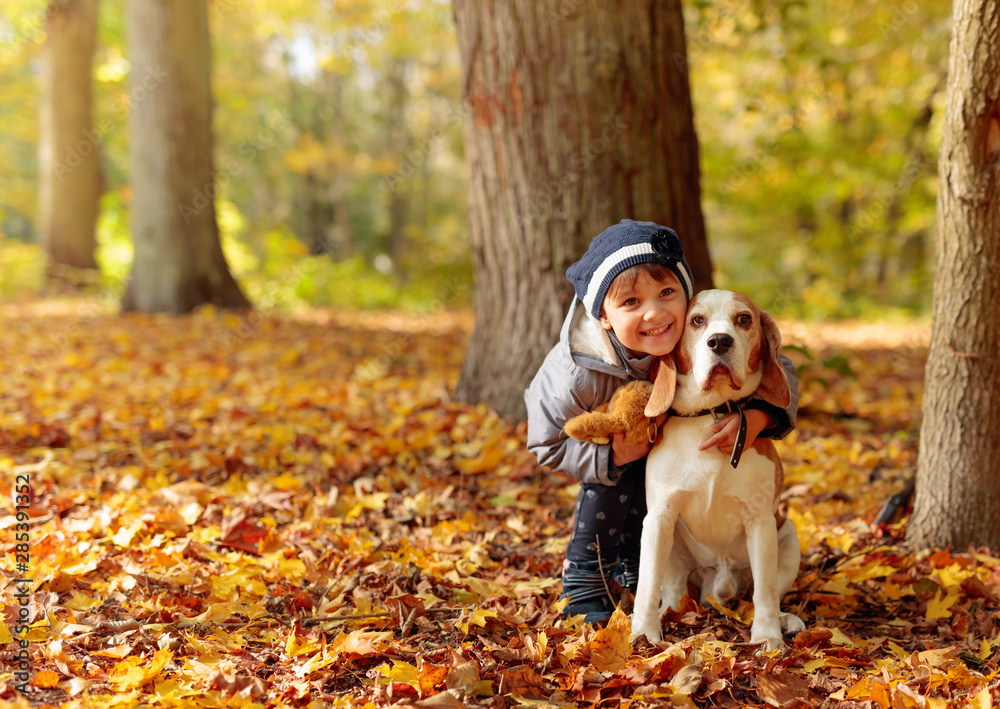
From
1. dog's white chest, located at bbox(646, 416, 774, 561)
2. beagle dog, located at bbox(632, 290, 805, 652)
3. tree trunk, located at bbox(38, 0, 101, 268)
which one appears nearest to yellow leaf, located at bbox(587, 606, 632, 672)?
beagle dog, located at bbox(632, 290, 805, 652)

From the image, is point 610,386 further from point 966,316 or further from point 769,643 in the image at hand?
point 966,316

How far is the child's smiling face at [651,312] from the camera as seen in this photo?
2.32m

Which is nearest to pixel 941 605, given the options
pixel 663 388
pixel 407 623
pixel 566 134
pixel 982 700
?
pixel 982 700

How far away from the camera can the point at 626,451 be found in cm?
256

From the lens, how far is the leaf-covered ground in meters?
2.17

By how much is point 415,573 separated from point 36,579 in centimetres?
134

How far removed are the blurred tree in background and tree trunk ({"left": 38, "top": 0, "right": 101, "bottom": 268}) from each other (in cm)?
45

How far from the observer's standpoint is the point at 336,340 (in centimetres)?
826

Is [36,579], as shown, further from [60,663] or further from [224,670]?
[224,670]

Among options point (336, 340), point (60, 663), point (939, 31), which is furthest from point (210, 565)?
point (939, 31)

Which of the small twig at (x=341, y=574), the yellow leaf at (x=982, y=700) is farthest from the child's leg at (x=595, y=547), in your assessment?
the yellow leaf at (x=982, y=700)

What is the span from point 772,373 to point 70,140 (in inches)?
579

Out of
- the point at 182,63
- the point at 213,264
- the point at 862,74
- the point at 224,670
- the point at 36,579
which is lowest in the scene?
the point at 224,670

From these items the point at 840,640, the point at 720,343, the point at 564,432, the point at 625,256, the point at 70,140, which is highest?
the point at 70,140
